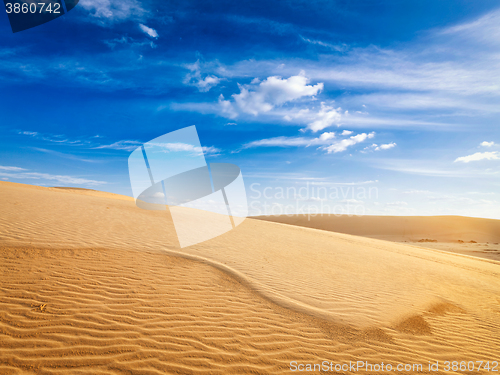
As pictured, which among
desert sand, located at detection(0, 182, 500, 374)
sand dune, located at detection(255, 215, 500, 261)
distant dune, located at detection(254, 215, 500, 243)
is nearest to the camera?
desert sand, located at detection(0, 182, 500, 374)

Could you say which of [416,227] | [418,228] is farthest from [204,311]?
[416,227]

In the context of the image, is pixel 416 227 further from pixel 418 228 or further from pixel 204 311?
pixel 204 311

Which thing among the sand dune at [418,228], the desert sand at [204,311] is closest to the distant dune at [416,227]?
the sand dune at [418,228]

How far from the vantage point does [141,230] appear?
12.5 m

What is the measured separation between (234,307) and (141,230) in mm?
8680

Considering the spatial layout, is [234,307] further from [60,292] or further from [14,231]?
[14,231]

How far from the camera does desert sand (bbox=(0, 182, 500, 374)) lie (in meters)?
3.83

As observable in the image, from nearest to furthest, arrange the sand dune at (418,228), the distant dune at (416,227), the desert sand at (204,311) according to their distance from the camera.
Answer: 1. the desert sand at (204,311)
2. the sand dune at (418,228)
3. the distant dune at (416,227)

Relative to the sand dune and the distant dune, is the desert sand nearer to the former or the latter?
the sand dune

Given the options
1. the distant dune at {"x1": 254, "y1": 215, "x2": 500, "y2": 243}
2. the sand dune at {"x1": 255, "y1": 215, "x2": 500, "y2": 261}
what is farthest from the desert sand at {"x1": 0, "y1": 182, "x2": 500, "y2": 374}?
the distant dune at {"x1": 254, "y1": 215, "x2": 500, "y2": 243}

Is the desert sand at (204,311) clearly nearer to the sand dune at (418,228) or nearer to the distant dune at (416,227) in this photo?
the sand dune at (418,228)

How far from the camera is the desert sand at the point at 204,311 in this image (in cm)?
383

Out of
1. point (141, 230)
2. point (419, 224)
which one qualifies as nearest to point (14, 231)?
point (141, 230)

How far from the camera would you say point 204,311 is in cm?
529
